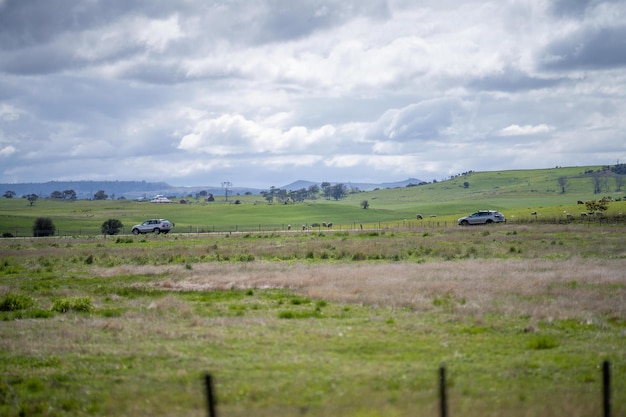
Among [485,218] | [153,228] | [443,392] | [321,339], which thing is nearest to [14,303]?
[321,339]

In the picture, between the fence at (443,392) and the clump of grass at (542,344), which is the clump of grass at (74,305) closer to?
the clump of grass at (542,344)

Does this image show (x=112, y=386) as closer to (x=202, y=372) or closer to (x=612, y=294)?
(x=202, y=372)

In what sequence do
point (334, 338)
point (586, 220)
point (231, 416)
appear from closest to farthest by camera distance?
point (231, 416), point (334, 338), point (586, 220)

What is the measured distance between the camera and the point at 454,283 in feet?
89.7

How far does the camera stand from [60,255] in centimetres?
5488

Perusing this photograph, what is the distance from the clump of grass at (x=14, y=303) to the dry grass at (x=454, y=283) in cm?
749

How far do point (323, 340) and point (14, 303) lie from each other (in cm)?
1468

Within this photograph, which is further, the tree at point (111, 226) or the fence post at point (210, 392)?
the tree at point (111, 226)

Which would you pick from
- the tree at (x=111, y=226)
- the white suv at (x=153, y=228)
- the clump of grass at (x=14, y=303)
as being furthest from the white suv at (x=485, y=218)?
the clump of grass at (x=14, y=303)

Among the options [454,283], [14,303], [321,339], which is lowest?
[454,283]

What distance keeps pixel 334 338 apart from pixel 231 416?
7445 mm

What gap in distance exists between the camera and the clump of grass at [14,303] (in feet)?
80.1

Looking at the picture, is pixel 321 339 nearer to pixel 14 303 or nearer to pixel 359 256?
pixel 14 303

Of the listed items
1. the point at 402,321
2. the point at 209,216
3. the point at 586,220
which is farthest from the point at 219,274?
the point at 209,216
